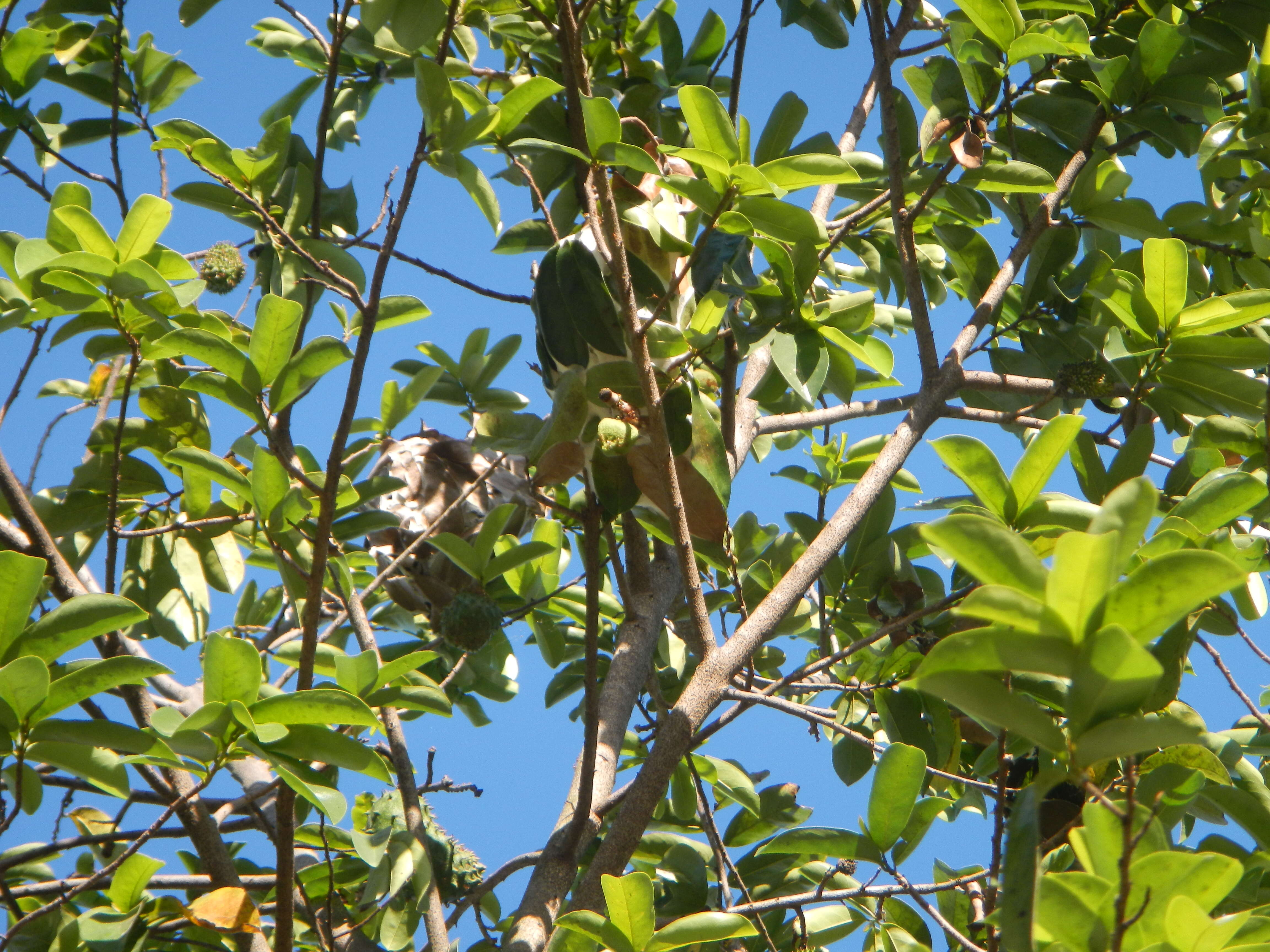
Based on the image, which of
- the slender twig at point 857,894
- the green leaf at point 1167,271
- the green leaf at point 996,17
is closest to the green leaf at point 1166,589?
the slender twig at point 857,894

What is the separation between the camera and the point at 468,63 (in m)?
1.87

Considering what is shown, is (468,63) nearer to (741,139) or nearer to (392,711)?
(741,139)

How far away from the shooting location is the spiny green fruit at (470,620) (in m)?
1.62

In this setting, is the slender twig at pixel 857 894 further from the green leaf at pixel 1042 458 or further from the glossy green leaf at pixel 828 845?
the green leaf at pixel 1042 458

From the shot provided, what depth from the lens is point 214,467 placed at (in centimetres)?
129

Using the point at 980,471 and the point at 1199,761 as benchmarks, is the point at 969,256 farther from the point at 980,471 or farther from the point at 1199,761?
the point at 1199,761

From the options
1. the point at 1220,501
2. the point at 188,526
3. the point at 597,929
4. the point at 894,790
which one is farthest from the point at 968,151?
the point at 188,526

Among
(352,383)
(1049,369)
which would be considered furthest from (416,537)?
(1049,369)

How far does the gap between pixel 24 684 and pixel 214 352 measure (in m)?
0.45

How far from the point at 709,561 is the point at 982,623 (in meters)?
0.45

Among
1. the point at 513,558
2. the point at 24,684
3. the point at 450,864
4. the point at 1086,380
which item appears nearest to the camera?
the point at 24,684

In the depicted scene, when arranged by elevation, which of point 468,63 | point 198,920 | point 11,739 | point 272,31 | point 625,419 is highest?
point 272,31

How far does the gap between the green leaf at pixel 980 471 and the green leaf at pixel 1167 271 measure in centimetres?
36

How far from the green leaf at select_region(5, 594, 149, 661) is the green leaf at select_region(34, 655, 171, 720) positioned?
1.3 inches
